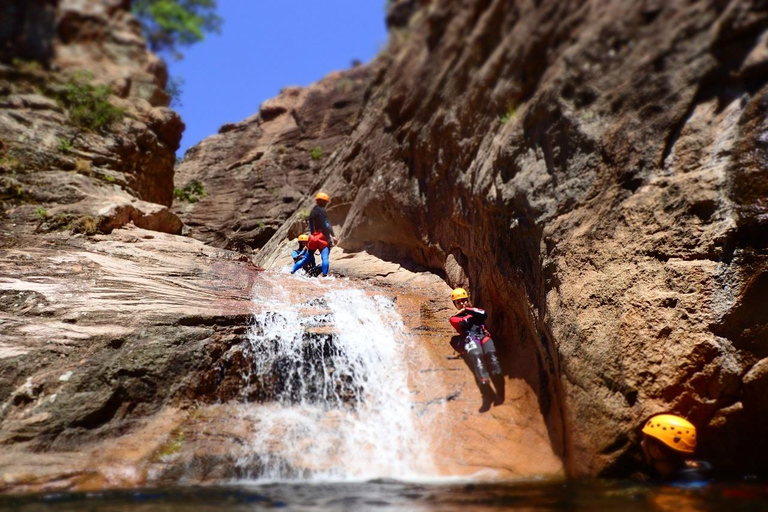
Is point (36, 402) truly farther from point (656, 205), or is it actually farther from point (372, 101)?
point (372, 101)

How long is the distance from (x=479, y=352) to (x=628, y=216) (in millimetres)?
2429

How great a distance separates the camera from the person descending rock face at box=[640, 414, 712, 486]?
5203 millimetres

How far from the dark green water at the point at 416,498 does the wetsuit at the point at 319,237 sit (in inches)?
283

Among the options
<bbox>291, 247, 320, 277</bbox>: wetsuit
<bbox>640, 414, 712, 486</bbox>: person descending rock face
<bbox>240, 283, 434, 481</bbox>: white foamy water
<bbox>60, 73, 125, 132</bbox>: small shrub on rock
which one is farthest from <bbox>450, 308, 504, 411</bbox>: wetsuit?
<bbox>60, 73, 125, 132</bbox>: small shrub on rock

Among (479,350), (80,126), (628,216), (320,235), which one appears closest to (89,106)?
(80,126)

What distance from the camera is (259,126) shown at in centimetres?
3169

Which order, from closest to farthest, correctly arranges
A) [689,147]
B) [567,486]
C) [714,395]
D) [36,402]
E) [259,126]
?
1. [567,486]
2. [714,395]
3. [689,147]
4. [36,402]
5. [259,126]

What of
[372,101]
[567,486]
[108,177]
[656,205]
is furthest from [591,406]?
[108,177]

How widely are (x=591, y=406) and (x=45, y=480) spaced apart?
5.41 meters

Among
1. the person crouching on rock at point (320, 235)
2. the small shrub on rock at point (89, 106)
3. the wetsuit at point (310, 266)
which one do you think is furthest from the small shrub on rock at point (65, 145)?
the wetsuit at point (310, 266)

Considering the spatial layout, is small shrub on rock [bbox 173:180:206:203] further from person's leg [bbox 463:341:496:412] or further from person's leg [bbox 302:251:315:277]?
person's leg [bbox 463:341:496:412]

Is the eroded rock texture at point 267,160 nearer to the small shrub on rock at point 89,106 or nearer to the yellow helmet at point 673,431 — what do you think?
the small shrub on rock at point 89,106

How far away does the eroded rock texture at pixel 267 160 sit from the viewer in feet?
77.5

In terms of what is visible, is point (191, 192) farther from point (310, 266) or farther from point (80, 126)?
point (310, 266)
